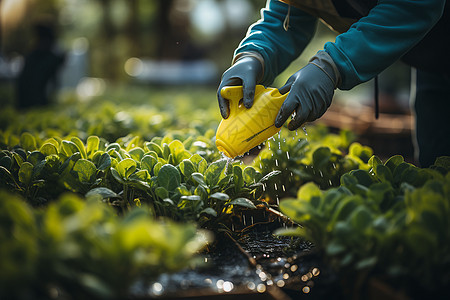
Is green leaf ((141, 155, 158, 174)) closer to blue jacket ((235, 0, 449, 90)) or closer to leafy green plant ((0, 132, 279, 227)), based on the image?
leafy green plant ((0, 132, 279, 227))

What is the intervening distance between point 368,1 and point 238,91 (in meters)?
0.91

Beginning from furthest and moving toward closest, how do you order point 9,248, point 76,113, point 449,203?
point 76,113 < point 449,203 < point 9,248

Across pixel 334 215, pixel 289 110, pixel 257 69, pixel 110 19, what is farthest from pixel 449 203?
pixel 110 19

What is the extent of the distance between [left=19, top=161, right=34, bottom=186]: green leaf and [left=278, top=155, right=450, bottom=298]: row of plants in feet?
3.88

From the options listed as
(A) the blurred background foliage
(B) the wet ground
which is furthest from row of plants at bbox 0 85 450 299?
(A) the blurred background foliage

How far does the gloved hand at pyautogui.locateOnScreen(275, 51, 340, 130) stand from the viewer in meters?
1.83

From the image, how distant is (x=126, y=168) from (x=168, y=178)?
21 cm

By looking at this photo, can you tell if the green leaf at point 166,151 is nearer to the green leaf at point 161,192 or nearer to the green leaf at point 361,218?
the green leaf at point 161,192

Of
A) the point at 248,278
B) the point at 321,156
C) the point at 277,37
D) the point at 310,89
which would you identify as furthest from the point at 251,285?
the point at 277,37

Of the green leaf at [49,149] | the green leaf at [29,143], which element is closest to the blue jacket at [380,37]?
the green leaf at [49,149]

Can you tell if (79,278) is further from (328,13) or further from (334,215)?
(328,13)

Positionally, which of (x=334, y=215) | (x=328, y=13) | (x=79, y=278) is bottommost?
(x=334, y=215)

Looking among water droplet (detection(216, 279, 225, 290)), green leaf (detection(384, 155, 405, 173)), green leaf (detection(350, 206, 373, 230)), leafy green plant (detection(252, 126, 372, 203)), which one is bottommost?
leafy green plant (detection(252, 126, 372, 203))

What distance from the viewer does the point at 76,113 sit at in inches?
183
